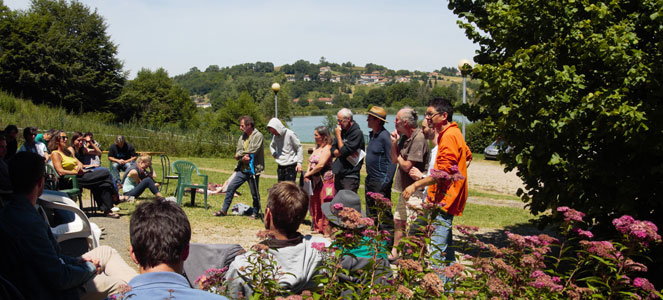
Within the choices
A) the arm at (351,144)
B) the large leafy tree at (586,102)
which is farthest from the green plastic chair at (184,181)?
the large leafy tree at (586,102)

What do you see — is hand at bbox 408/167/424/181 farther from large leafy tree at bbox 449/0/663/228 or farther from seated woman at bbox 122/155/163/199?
seated woman at bbox 122/155/163/199

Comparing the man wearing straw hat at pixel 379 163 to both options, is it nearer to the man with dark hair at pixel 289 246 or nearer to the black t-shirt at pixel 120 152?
the man with dark hair at pixel 289 246

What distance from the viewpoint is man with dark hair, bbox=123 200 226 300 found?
2215 millimetres

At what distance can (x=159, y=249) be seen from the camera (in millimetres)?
2352

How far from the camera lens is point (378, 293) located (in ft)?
8.86

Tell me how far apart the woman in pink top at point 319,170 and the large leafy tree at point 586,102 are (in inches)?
104

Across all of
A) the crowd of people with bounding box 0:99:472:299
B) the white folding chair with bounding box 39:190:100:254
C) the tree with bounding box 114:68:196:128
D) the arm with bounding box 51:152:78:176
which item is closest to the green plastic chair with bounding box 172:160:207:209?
the arm with bounding box 51:152:78:176

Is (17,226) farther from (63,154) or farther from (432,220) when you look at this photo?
(63,154)

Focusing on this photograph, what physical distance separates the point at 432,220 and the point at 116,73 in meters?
58.0

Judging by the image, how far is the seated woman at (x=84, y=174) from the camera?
901 centimetres

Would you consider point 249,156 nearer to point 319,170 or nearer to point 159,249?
point 319,170

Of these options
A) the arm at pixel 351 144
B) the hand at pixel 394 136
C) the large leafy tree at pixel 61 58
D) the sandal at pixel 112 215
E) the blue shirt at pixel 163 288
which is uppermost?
the large leafy tree at pixel 61 58

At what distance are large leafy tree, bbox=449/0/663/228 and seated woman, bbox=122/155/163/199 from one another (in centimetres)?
656

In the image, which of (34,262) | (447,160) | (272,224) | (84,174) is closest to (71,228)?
(34,262)
